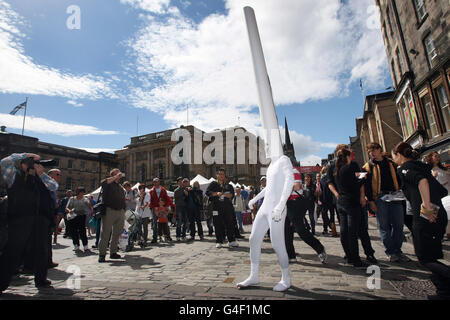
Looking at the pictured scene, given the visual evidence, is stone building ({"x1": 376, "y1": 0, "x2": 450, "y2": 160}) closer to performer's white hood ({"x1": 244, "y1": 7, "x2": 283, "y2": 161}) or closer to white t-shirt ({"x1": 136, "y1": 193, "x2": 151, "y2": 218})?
performer's white hood ({"x1": 244, "y1": 7, "x2": 283, "y2": 161})

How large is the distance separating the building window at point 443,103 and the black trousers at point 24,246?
1681 cm

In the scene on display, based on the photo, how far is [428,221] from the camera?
2.62 m

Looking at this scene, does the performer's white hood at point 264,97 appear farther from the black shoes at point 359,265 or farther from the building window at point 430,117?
the building window at point 430,117

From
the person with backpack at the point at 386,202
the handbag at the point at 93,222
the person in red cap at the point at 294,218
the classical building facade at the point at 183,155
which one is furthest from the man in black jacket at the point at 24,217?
the classical building facade at the point at 183,155

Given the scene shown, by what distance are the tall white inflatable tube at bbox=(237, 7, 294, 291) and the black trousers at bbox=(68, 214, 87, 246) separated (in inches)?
238

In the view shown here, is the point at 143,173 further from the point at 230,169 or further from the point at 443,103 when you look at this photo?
the point at 443,103

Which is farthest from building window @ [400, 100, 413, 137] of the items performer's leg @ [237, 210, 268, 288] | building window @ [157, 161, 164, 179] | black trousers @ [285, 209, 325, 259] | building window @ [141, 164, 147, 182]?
building window @ [141, 164, 147, 182]

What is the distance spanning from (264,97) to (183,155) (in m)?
43.0

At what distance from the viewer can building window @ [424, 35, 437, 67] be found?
1313 cm

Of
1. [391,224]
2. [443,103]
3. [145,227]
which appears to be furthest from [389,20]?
[145,227]

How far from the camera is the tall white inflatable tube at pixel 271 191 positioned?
9.75 ft
